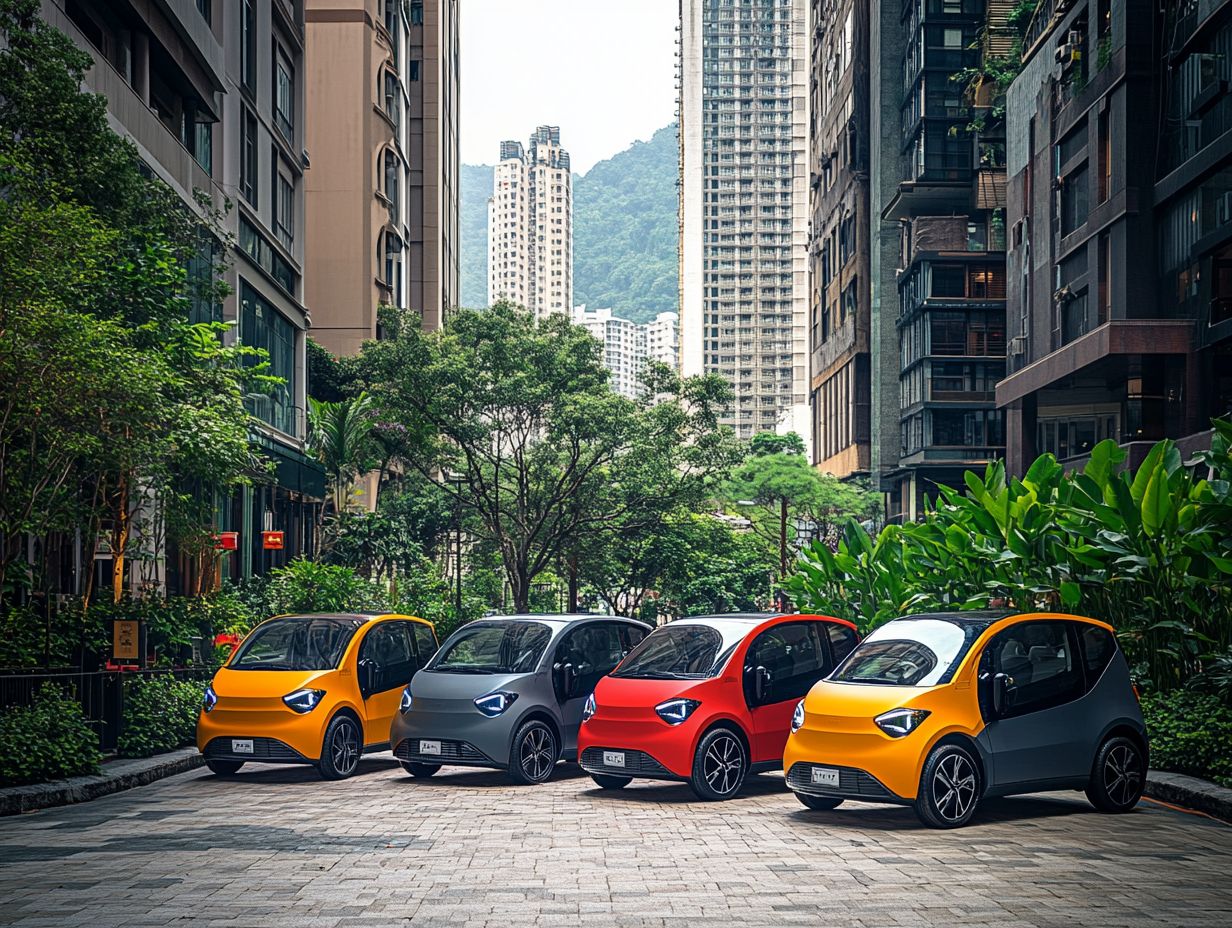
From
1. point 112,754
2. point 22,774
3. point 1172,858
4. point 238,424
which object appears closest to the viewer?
point 1172,858

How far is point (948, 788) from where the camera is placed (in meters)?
11.9

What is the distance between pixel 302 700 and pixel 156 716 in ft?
8.56

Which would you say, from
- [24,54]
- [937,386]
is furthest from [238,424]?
[937,386]

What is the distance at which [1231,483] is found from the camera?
15.5 meters

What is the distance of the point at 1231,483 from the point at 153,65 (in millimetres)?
23904

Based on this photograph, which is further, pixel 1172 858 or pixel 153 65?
pixel 153 65

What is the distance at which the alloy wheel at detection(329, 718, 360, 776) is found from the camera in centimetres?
1585

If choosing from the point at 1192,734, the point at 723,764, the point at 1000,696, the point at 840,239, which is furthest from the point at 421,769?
the point at 840,239

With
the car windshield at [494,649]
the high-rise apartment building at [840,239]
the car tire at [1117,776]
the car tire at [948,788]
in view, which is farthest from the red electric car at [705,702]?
the high-rise apartment building at [840,239]

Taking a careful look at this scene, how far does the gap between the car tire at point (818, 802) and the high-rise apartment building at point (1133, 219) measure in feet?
84.7

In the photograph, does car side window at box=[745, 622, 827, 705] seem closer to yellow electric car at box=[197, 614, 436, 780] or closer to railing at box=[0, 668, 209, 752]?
yellow electric car at box=[197, 614, 436, 780]

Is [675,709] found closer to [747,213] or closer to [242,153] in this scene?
[242,153]

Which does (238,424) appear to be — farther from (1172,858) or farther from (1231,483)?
(1172,858)

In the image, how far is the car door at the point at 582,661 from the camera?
1603 cm
